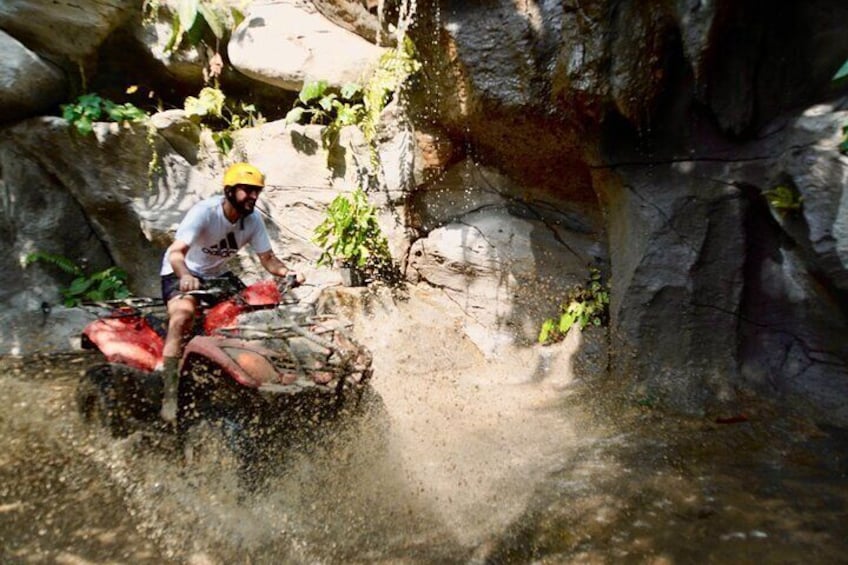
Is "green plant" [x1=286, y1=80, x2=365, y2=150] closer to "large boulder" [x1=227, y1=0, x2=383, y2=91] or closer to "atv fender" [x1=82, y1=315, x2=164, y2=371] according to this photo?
"large boulder" [x1=227, y1=0, x2=383, y2=91]

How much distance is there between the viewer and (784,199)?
13.7ft

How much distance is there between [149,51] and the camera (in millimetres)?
8266

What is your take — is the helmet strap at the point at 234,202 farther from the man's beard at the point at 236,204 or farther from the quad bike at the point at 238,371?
the quad bike at the point at 238,371

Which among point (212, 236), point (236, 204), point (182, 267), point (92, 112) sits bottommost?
point (182, 267)

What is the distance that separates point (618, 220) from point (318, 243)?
3.59 meters

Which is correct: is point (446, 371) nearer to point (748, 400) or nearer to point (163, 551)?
point (748, 400)

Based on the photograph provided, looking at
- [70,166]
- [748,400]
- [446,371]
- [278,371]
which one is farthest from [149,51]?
[748,400]

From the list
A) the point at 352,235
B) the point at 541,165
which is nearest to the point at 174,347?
the point at 352,235

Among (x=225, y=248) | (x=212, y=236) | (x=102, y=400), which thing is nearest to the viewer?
(x=102, y=400)

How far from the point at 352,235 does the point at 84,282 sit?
12.3 ft

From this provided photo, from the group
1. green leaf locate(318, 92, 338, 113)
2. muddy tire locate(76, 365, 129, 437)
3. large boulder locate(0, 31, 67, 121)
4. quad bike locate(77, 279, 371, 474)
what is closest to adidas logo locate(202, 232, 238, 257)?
quad bike locate(77, 279, 371, 474)

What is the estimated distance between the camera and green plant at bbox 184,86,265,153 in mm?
7941

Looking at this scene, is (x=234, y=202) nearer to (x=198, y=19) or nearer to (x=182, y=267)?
(x=182, y=267)

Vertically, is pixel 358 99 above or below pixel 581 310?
above
